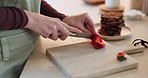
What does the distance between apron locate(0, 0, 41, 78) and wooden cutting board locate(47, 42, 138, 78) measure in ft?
0.23

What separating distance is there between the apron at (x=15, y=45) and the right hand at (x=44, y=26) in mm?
40

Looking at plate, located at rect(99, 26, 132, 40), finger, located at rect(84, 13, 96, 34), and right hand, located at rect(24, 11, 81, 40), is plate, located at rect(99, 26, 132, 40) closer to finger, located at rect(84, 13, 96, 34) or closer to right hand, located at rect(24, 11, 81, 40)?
finger, located at rect(84, 13, 96, 34)

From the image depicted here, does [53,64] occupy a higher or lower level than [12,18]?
lower

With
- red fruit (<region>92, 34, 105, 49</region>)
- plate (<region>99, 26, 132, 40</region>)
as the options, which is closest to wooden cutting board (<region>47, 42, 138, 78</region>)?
red fruit (<region>92, 34, 105, 49</region>)

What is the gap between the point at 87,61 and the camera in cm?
71

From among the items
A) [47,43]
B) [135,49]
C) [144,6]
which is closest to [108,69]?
[135,49]

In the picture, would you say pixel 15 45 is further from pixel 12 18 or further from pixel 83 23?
pixel 83 23

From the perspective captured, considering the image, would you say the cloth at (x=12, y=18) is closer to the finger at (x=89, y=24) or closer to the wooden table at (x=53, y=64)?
the wooden table at (x=53, y=64)

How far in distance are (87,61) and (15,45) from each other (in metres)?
0.20

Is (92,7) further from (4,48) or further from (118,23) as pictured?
(4,48)

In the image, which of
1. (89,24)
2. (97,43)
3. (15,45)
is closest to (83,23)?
(89,24)

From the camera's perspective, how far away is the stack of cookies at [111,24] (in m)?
0.90

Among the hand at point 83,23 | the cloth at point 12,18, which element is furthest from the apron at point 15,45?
the hand at point 83,23

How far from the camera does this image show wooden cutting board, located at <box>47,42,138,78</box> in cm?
66
